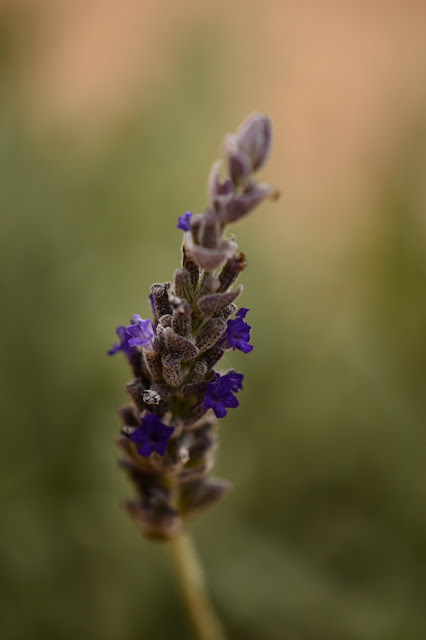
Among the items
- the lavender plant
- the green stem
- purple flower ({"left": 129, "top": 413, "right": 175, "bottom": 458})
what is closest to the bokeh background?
the green stem

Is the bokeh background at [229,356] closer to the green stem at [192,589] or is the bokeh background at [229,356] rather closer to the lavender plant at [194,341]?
the green stem at [192,589]

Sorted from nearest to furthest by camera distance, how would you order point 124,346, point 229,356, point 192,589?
point 124,346 < point 192,589 < point 229,356

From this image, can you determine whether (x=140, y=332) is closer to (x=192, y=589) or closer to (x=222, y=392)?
(x=222, y=392)

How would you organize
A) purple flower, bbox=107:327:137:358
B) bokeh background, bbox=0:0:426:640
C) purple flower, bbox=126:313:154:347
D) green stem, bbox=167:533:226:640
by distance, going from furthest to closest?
bokeh background, bbox=0:0:426:640, green stem, bbox=167:533:226:640, purple flower, bbox=107:327:137:358, purple flower, bbox=126:313:154:347

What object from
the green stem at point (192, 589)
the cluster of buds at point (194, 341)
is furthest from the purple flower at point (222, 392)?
the green stem at point (192, 589)

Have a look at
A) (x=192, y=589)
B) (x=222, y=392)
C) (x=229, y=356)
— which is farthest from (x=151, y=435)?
(x=229, y=356)

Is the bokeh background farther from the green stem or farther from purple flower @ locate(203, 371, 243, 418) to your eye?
purple flower @ locate(203, 371, 243, 418)

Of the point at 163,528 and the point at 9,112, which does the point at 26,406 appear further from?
the point at 9,112

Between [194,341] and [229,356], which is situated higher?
[229,356]

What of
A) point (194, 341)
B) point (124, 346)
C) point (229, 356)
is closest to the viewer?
point (194, 341)
